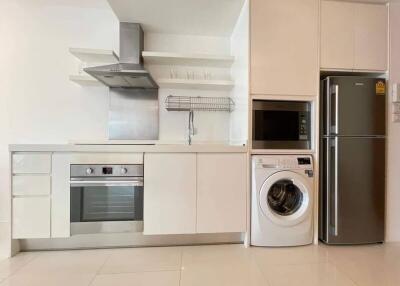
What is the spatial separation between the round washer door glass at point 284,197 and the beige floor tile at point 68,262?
1493 millimetres

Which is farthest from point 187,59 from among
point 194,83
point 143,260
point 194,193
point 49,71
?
point 143,260

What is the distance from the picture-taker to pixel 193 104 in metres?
2.69

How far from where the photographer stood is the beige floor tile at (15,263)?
163 centimetres

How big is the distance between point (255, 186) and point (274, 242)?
51 centimetres

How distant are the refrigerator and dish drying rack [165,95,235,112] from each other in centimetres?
104

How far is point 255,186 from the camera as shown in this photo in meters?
2.01

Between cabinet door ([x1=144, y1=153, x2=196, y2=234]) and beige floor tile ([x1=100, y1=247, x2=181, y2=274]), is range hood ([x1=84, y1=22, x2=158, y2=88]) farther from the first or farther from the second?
beige floor tile ([x1=100, y1=247, x2=181, y2=274])

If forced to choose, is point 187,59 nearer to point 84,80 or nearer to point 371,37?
point 84,80

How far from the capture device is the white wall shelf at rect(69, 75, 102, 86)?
94.3 inches

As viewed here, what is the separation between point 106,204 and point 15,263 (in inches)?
29.8

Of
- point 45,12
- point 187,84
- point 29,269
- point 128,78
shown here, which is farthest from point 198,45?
point 29,269

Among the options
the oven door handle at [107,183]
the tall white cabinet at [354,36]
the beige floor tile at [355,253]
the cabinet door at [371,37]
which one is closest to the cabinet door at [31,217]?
the oven door handle at [107,183]

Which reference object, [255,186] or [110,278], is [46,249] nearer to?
[110,278]

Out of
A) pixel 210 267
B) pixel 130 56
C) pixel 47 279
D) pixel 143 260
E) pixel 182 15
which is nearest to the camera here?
pixel 47 279
